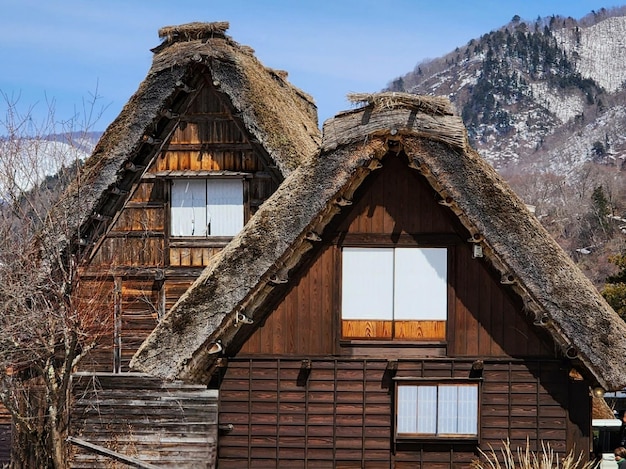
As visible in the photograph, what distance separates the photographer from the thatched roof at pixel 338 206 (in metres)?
9.44

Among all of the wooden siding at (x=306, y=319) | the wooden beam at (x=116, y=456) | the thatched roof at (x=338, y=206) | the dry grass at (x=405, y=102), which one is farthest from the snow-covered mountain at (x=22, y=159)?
the dry grass at (x=405, y=102)

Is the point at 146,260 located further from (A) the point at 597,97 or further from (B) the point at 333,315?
(A) the point at 597,97

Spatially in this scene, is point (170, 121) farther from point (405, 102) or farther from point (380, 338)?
point (380, 338)

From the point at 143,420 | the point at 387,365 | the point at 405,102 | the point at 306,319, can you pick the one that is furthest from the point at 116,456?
the point at 405,102

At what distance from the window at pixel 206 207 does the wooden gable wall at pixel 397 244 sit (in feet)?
14.7

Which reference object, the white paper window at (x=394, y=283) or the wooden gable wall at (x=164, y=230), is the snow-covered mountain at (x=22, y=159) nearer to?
the wooden gable wall at (x=164, y=230)

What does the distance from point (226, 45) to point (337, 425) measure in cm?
699

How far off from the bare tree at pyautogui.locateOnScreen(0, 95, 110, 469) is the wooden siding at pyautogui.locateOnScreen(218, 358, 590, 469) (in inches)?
132

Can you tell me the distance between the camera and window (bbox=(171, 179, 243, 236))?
1451cm

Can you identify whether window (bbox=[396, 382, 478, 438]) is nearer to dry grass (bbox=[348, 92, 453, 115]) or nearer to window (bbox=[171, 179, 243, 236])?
dry grass (bbox=[348, 92, 453, 115])

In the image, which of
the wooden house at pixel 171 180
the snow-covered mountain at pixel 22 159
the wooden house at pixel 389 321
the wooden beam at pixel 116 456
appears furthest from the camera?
the wooden house at pixel 171 180

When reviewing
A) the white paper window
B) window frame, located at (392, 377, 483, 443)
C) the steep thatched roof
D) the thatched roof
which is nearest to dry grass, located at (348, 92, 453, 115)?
the thatched roof

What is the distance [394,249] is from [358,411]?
205 cm

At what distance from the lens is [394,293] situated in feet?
33.7
